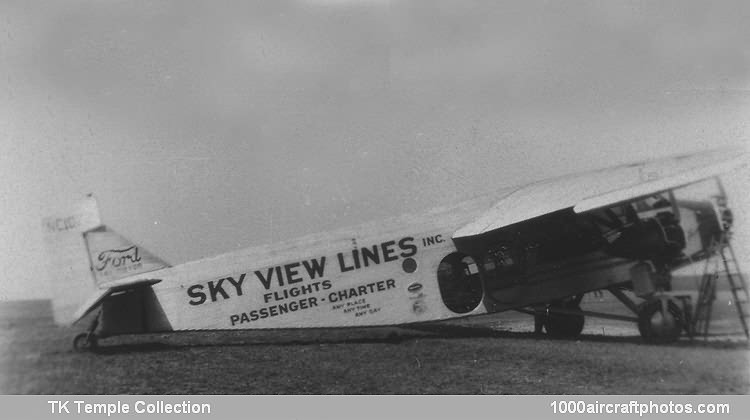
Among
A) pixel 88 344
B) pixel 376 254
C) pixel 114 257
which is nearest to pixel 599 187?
pixel 376 254

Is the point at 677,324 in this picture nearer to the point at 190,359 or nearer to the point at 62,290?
the point at 190,359

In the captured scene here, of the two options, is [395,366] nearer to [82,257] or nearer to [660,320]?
[660,320]

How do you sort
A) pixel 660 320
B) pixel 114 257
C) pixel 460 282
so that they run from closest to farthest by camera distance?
1. pixel 660 320
2. pixel 460 282
3. pixel 114 257

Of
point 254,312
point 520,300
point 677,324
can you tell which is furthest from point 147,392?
point 677,324

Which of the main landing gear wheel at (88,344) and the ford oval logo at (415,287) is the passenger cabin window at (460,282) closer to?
the ford oval logo at (415,287)

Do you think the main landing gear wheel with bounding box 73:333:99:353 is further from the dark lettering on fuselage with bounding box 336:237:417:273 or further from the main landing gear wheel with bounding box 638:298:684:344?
the main landing gear wheel with bounding box 638:298:684:344

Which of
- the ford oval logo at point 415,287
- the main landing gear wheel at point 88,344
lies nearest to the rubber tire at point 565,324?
the ford oval logo at point 415,287
